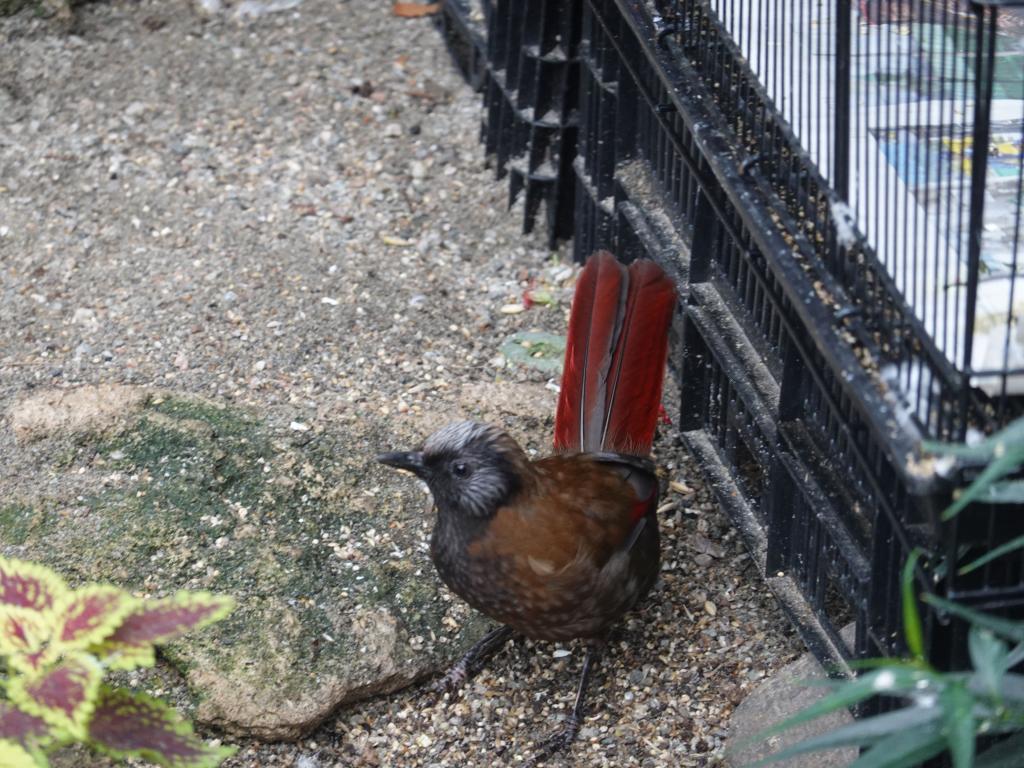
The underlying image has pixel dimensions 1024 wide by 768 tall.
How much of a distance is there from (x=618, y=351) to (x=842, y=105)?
1.39 metres

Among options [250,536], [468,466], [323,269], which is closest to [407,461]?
[468,466]

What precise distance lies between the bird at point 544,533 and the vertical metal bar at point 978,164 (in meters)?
1.31

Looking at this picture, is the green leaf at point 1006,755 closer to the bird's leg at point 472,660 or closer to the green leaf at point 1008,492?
the green leaf at point 1008,492

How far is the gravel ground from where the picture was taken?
3752mm

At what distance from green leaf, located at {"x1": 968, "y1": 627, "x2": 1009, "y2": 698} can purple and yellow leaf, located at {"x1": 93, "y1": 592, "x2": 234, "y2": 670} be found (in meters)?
1.22

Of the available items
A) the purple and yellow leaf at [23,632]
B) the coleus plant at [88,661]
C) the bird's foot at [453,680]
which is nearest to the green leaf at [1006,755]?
the coleus plant at [88,661]

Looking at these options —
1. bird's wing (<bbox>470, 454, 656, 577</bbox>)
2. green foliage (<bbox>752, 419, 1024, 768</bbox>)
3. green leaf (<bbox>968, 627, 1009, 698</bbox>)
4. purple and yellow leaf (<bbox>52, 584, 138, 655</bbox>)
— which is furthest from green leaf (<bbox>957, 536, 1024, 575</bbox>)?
purple and yellow leaf (<bbox>52, 584, 138, 655</bbox>)

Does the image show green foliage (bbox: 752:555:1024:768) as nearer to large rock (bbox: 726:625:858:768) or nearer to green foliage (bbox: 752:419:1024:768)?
green foliage (bbox: 752:419:1024:768)

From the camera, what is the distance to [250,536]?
387cm

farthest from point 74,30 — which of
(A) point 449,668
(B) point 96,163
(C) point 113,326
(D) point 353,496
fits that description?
(A) point 449,668

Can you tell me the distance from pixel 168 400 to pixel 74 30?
8.62 feet

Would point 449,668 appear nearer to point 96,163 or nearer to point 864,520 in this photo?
point 864,520

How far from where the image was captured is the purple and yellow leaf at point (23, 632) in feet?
7.97

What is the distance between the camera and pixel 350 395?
454 centimetres
